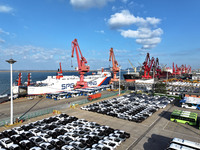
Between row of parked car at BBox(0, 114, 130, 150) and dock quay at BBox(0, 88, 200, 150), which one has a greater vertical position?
row of parked car at BBox(0, 114, 130, 150)

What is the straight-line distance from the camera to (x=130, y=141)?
21516mm

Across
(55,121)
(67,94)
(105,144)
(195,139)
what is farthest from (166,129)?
(67,94)

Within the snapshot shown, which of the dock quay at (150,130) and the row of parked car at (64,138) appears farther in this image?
the dock quay at (150,130)

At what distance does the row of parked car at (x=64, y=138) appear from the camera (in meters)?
18.9

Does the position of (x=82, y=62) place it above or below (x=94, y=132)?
above

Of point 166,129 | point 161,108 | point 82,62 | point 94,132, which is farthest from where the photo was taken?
point 82,62

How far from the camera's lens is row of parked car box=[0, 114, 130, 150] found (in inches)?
743

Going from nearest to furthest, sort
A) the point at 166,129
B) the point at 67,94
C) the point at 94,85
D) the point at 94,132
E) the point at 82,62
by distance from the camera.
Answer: the point at 94,132 < the point at 166,129 < the point at 67,94 < the point at 82,62 < the point at 94,85

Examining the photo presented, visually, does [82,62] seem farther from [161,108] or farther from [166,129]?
[166,129]

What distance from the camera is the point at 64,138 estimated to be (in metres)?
21.3

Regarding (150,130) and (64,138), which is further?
(150,130)

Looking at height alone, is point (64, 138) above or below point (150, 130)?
above

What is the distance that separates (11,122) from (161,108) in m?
41.3

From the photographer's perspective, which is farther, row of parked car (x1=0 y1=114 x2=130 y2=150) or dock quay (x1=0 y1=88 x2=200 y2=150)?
dock quay (x1=0 y1=88 x2=200 y2=150)
